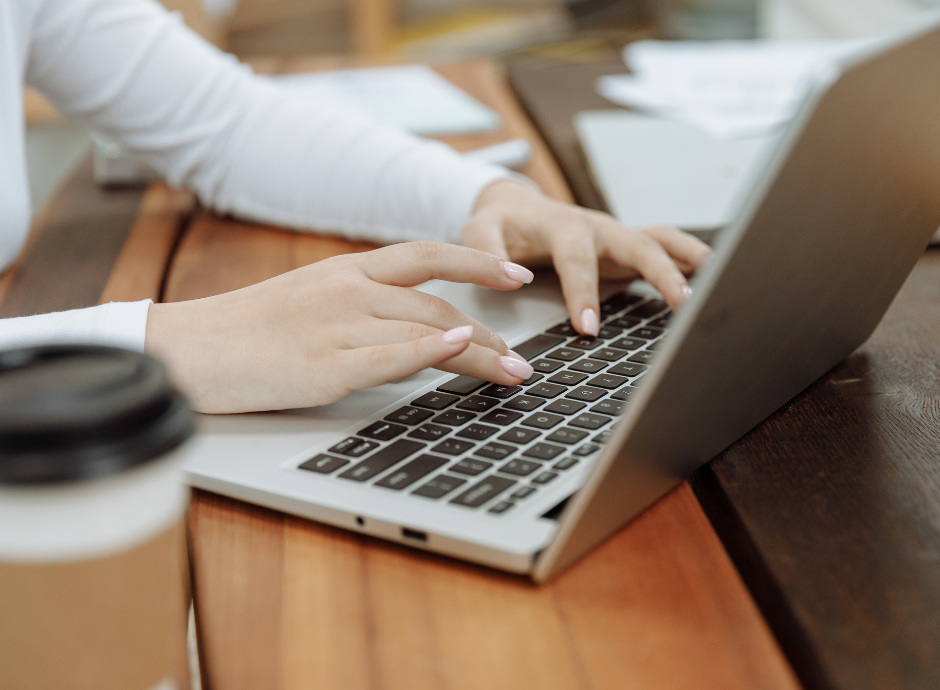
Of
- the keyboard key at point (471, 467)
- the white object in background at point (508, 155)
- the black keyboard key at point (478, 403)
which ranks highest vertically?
the keyboard key at point (471, 467)

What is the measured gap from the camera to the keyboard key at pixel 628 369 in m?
0.47

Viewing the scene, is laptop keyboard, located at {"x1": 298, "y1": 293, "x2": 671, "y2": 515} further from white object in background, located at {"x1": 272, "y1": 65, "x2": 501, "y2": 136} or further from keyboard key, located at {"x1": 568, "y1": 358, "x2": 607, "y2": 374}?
white object in background, located at {"x1": 272, "y1": 65, "x2": 501, "y2": 136}

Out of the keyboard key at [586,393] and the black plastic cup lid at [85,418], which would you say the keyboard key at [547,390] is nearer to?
the keyboard key at [586,393]

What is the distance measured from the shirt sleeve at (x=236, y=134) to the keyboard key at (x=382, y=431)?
1.06 ft

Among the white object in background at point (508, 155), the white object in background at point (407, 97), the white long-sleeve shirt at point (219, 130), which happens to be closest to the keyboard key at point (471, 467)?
the white long-sleeve shirt at point (219, 130)

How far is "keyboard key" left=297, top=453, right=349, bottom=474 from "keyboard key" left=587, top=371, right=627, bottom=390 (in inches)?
5.9

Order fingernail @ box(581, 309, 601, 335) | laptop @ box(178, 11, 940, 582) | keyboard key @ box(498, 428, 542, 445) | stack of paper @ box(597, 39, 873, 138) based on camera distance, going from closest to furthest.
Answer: laptop @ box(178, 11, 940, 582)
keyboard key @ box(498, 428, 542, 445)
fingernail @ box(581, 309, 601, 335)
stack of paper @ box(597, 39, 873, 138)

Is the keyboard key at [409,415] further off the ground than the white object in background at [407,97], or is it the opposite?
the keyboard key at [409,415]

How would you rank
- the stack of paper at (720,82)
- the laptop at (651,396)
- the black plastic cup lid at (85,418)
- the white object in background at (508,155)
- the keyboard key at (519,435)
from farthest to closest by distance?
the stack of paper at (720,82) < the white object in background at (508,155) < the keyboard key at (519,435) < the laptop at (651,396) < the black plastic cup lid at (85,418)

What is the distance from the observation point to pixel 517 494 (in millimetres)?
351

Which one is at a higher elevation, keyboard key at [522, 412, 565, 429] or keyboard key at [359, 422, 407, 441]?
keyboard key at [522, 412, 565, 429]

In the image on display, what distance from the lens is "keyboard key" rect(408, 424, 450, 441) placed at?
40 centimetres

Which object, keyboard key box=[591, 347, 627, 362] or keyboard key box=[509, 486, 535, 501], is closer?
keyboard key box=[509, 486, 535, 501]

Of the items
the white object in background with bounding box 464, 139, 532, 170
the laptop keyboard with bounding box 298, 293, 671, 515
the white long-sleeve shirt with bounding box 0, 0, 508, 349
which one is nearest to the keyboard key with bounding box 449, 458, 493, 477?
the laptop keyboard with bounding box 298, 293, 671, 515
